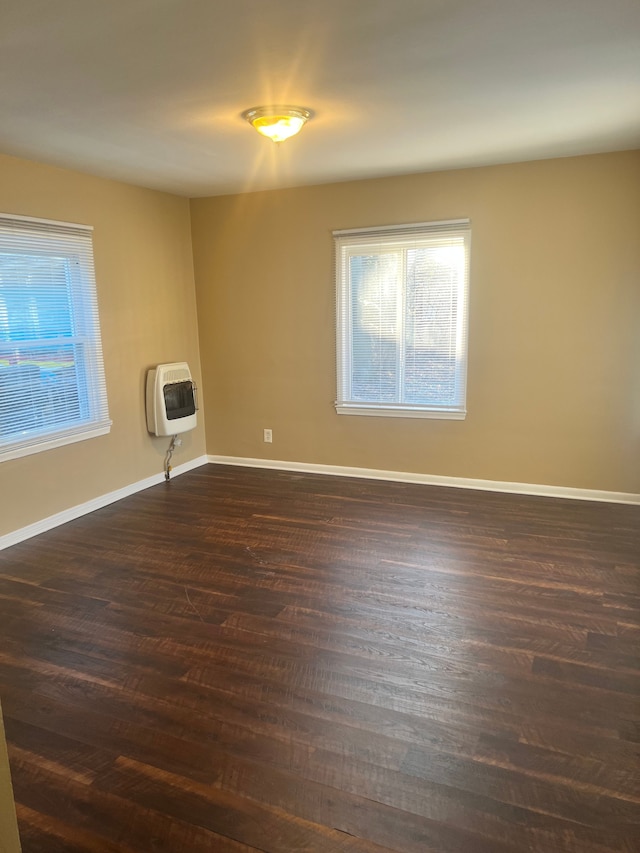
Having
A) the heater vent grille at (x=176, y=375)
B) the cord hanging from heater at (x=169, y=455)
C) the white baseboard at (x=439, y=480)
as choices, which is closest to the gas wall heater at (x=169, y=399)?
the heater vent grille at (x=176, y=375)

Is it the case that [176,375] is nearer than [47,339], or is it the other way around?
[47,339]

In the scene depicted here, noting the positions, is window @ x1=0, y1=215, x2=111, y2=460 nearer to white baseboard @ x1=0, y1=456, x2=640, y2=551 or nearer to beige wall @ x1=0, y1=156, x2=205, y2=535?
beige wall @ x1=0, y1=156, x2=205, y2=535

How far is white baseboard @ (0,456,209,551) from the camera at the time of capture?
374 centimetres

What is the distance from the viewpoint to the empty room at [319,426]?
1.83 meters

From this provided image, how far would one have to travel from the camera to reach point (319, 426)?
5.11 meters

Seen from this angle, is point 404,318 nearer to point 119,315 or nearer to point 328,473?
point 328,473

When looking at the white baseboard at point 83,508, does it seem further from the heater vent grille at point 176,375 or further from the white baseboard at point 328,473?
the heater vent grille at point 176,375

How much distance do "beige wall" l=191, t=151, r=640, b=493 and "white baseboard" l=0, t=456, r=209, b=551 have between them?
0.75 metres

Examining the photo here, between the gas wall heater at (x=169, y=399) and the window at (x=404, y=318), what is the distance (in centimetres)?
138

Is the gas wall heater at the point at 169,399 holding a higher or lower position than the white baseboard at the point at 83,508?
higher

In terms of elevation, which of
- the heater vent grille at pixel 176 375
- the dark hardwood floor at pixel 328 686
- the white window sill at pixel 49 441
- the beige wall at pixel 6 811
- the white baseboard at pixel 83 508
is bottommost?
the dark hardwood floor at pixel 328 686

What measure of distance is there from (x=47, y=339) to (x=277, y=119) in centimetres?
218

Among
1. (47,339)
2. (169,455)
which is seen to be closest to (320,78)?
(47,339)

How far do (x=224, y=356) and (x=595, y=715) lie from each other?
4.20 meters
